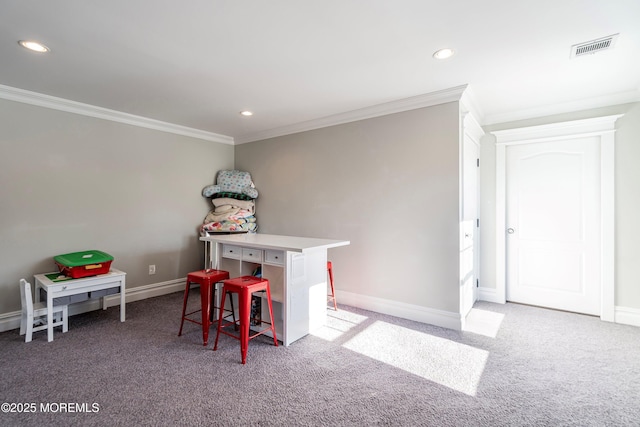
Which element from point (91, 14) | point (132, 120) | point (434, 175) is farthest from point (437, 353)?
point (132, 120)

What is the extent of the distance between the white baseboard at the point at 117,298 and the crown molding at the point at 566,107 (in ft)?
15.9

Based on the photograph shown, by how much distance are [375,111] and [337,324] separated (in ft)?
7.90

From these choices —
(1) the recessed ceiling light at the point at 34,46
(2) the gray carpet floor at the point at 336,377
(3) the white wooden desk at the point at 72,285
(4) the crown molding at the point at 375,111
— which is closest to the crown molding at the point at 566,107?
(4) the crown molding at the point at 375,111

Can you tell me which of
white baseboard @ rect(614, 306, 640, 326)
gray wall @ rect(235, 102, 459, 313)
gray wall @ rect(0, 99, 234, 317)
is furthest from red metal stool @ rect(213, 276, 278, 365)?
white baseboard @ rect(614, 306, 640, 326)

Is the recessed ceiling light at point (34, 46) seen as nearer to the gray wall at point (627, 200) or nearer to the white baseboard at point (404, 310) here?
the white baseboard at point (404, 310)

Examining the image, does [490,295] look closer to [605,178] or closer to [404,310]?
[404,310]

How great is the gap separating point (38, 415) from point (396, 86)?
3.58 meters

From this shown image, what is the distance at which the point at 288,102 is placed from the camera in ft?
11.1

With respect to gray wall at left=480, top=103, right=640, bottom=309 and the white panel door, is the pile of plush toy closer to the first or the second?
the white panel door

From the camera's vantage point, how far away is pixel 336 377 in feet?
7.08

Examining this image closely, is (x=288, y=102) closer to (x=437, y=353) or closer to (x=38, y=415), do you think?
(x=437, y=353)

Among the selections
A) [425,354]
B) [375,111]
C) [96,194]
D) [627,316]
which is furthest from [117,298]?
[627,316]

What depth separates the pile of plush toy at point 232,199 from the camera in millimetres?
4551

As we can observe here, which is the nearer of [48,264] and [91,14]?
[91,14]
